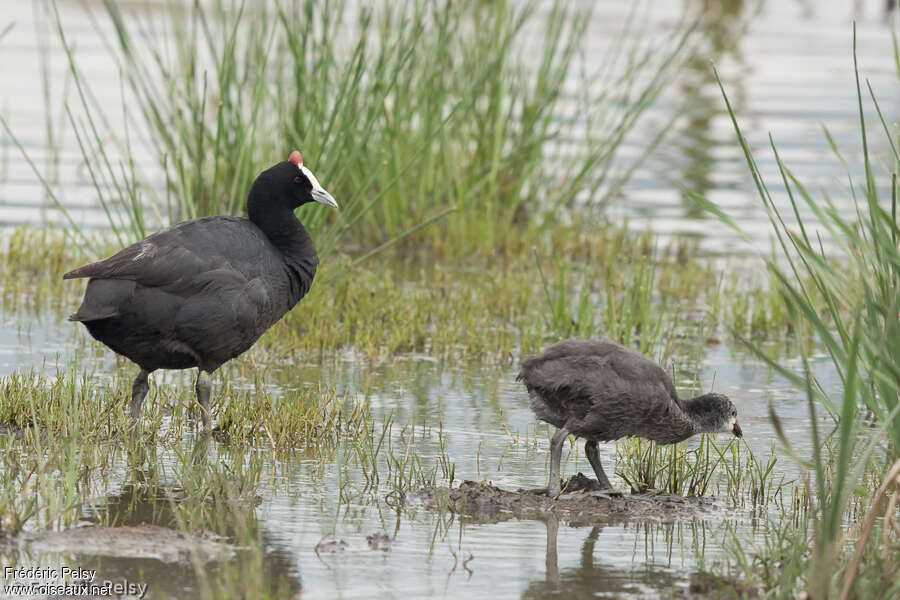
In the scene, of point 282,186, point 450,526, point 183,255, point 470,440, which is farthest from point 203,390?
point 450,526

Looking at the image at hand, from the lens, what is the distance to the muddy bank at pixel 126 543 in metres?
5.04

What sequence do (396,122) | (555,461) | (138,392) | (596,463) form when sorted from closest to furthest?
(555,461) → (596,463) → (138,392) → (396,122)

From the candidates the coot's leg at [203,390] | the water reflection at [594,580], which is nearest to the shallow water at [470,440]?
the water reflection at [594,580]

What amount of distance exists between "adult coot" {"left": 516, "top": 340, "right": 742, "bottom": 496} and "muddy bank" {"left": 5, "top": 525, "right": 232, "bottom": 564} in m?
1.73

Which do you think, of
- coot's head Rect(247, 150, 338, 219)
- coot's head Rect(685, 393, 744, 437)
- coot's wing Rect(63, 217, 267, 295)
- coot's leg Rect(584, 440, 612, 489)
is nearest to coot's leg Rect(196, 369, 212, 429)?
coot's wing Rect(63, 217, 267, 295)

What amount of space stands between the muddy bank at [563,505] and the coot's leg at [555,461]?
0.13 ft

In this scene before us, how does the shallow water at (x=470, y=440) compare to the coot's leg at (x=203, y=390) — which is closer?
the shallow water at (x=470, y=440)

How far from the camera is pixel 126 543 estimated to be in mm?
5129

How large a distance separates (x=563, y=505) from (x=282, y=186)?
8.08 ft

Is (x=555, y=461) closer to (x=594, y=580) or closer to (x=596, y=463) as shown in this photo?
(x=596, y=463)

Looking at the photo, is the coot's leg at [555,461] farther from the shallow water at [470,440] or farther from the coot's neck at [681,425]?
the coot's neck at [681,425]

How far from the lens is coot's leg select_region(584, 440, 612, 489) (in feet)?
21.1

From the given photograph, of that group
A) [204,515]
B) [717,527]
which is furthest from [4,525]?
[717,527]

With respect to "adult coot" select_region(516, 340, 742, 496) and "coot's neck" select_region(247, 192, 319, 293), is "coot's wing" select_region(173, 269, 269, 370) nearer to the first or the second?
"coot's neck" select_region(247, 192, 319, 293)
